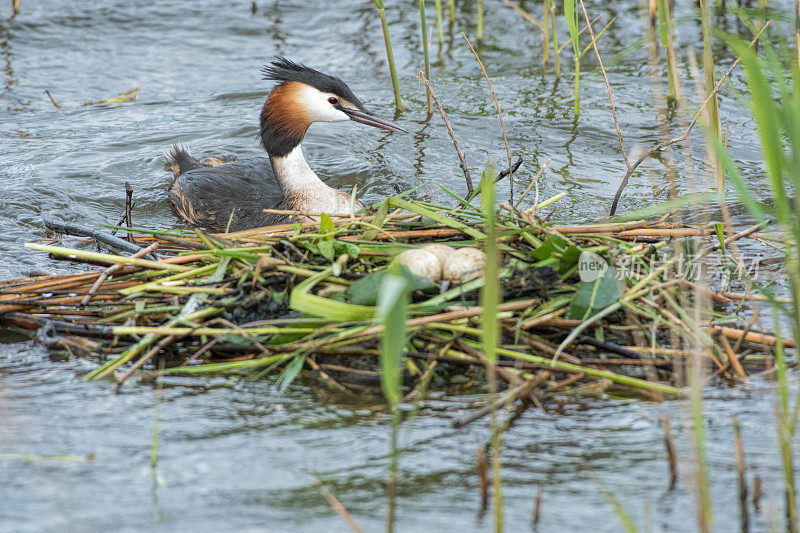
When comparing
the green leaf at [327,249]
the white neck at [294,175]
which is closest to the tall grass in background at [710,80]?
the green leaf at [327,249]

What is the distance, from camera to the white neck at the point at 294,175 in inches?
213

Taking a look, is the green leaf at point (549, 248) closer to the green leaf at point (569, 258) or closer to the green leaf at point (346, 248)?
the green leaf at point (569, 258)

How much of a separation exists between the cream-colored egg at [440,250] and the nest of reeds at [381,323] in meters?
0.12

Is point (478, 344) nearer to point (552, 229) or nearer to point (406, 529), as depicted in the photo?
point (552, 229)

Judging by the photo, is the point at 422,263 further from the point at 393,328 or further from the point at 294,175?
the point at 294,175

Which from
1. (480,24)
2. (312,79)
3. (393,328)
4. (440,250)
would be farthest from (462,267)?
(480,24)

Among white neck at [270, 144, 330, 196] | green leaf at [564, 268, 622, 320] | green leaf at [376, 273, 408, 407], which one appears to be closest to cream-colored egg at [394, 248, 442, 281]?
green leaf at [564, 268, 622, 320]

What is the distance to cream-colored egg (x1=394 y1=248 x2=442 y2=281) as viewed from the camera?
3162mm

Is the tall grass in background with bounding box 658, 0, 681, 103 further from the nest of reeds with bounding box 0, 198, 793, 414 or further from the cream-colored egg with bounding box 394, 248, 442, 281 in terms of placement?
the cream-colored egg with bounding box 394, 248, 442, 281

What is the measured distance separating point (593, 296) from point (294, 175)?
2797mm

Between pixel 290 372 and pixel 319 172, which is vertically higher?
pixel 319 172

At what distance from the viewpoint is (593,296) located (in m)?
3.08

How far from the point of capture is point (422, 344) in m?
3.11

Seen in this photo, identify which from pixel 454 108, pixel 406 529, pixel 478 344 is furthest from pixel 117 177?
pixel 406 529
